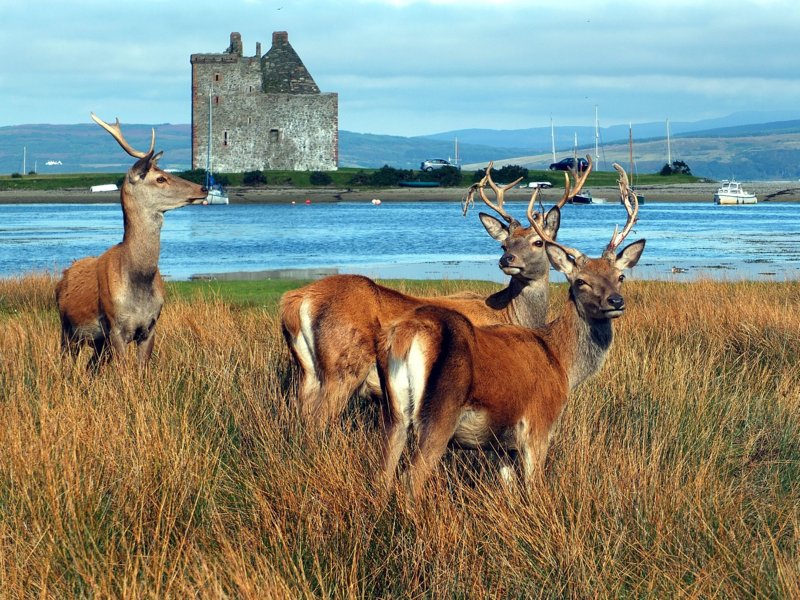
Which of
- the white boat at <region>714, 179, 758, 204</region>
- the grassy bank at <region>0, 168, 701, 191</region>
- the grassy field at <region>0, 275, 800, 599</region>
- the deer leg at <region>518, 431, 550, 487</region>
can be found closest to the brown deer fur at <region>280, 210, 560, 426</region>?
the grassy field at <region>0, 275, 800, 599</region>

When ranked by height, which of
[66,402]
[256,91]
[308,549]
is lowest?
[308,549]

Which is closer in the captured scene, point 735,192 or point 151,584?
point 151,584

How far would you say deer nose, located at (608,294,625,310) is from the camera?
5.59 metres

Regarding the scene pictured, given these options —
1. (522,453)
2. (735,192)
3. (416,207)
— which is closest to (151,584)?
(522,453)

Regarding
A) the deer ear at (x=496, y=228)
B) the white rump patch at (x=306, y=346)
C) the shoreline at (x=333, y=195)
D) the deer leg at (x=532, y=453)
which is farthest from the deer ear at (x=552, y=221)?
the shoreline at (x=333, y=195)

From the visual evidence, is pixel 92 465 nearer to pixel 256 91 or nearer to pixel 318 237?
pixel 318 237

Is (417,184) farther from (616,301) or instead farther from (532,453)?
(532,453)

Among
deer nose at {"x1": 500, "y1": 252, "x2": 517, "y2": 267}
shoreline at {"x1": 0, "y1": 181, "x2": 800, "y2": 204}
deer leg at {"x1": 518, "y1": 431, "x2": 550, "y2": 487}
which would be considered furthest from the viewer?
shoreline at {"x1": 0, "y1": 181, "x2": 800, "y2": 204}

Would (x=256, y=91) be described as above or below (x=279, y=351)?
above

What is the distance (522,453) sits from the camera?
203 inches

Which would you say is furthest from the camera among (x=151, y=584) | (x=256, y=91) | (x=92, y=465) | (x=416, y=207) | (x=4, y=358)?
(x=256, y=91)

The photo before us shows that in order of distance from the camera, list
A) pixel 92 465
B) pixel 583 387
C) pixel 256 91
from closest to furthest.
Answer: pixel 92 465 → pixel 583 387 → pixel 256 91

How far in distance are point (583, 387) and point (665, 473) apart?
1933mm

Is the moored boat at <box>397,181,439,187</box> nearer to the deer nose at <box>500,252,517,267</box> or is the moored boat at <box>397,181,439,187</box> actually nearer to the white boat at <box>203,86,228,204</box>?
the white boat at <box>203,86,228,204</box>
